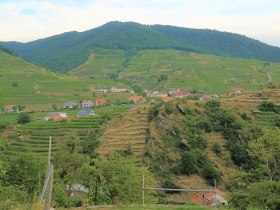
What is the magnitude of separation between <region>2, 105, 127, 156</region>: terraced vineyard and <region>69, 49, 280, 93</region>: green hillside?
47.4 meters

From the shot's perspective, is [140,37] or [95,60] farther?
[140,37]

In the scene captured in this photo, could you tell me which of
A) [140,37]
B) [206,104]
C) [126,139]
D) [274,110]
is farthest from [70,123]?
[140,37]

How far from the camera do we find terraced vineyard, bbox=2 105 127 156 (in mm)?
46594

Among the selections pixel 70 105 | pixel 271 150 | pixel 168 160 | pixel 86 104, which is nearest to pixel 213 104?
pixel 168 160

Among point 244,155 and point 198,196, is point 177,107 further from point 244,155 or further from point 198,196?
point 198,196

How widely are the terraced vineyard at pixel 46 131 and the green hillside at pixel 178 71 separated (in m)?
47.4

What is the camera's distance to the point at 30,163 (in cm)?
2245

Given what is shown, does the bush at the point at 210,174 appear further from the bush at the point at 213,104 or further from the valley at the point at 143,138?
the bush at the point at 213,104

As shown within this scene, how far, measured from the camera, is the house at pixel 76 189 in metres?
25.2

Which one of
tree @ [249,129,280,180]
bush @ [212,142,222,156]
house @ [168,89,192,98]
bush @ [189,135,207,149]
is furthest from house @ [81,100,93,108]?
tree @ [249,129,280,180]

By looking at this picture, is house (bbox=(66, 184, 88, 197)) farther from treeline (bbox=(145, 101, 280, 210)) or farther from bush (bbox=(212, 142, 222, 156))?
bush (bbox=(212, 142, 222, 156))

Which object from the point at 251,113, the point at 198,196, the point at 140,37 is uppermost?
the point at 140,37

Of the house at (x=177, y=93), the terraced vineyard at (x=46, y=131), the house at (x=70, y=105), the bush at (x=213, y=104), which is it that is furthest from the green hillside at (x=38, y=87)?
the bush at (x=213, y=104)

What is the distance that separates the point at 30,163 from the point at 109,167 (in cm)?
443
